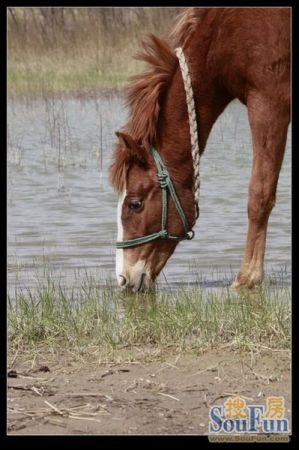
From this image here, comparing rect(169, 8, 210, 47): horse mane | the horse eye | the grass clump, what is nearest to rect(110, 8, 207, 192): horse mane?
rect(169, 8, 210, 47): horse mane

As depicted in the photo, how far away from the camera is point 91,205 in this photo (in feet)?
35.5

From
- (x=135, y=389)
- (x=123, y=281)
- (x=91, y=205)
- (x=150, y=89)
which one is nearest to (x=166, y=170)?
(x=150, y=89)

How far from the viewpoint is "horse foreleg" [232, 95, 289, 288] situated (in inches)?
257

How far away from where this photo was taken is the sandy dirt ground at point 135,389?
14.7 feet

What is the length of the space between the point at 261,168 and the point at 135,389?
7.22 feet

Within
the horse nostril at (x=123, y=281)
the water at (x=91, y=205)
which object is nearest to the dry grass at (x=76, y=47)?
the water at (x=91, y=205)

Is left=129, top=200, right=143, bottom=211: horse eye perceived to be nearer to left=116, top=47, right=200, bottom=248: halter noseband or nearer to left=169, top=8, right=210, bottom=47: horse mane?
A: left=116, top=47, right=200, bottom=248: halter noseband

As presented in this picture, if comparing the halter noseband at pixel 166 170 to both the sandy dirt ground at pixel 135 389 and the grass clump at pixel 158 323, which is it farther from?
the sandy dirt ground at pixel 135 389

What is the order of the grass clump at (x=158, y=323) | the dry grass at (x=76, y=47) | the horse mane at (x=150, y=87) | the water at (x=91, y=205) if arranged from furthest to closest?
the dry grass at (x=76, y=47)
the water at (x=91, y=205)
the horse mane at (x=150, y=87)
the grass clump at (x=158, y=323)

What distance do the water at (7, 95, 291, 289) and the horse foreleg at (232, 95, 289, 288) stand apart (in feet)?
1.78

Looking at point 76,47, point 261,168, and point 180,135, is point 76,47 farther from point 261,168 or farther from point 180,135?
point 261,168

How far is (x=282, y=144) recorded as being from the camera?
664cm

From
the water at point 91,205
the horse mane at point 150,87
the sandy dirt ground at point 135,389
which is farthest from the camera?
the water at point 91,205
